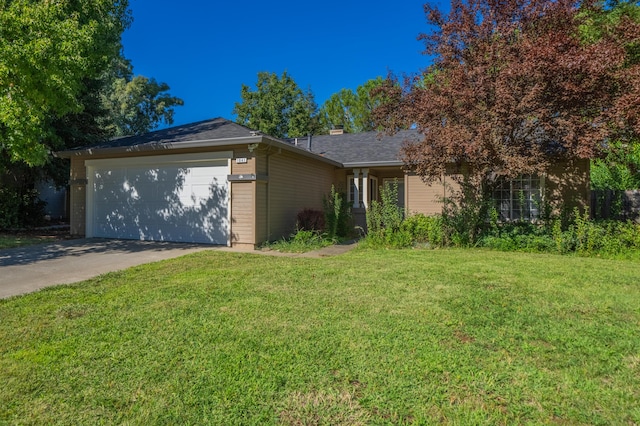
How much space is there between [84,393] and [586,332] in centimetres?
400

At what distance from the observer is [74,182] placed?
36.0 ft

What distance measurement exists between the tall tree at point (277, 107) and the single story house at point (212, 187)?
714 inches

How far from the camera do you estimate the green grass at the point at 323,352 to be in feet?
7.18

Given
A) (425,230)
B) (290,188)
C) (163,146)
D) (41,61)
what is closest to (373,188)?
(290,188)

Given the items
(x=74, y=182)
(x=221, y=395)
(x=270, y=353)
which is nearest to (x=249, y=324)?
(x=270, y=353)

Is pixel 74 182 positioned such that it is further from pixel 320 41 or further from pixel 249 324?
pixel 320 41

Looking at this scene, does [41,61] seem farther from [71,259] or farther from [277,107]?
[277,107]

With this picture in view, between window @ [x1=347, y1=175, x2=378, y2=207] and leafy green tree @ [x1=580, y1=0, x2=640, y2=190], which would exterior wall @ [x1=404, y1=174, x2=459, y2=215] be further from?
leafy green tree @ [x1=580, y1=0, x2=640, y2=190]

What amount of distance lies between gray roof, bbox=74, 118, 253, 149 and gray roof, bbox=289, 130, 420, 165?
4.36 metres

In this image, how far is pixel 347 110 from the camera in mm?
30047

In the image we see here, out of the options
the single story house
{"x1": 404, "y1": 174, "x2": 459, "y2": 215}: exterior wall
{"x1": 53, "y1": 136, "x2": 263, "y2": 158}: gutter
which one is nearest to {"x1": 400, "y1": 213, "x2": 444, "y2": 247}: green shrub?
{"x1": 404, "y1": 174, "x2": 459, "y2": 215}: exterior wall

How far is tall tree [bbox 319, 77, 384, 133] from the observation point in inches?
1128

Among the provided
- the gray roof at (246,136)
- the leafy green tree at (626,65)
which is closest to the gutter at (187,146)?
the gray roof at (246,136)

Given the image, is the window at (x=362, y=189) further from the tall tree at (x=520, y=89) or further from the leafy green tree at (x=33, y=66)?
the leafy green tree at (x=33, y=66)
